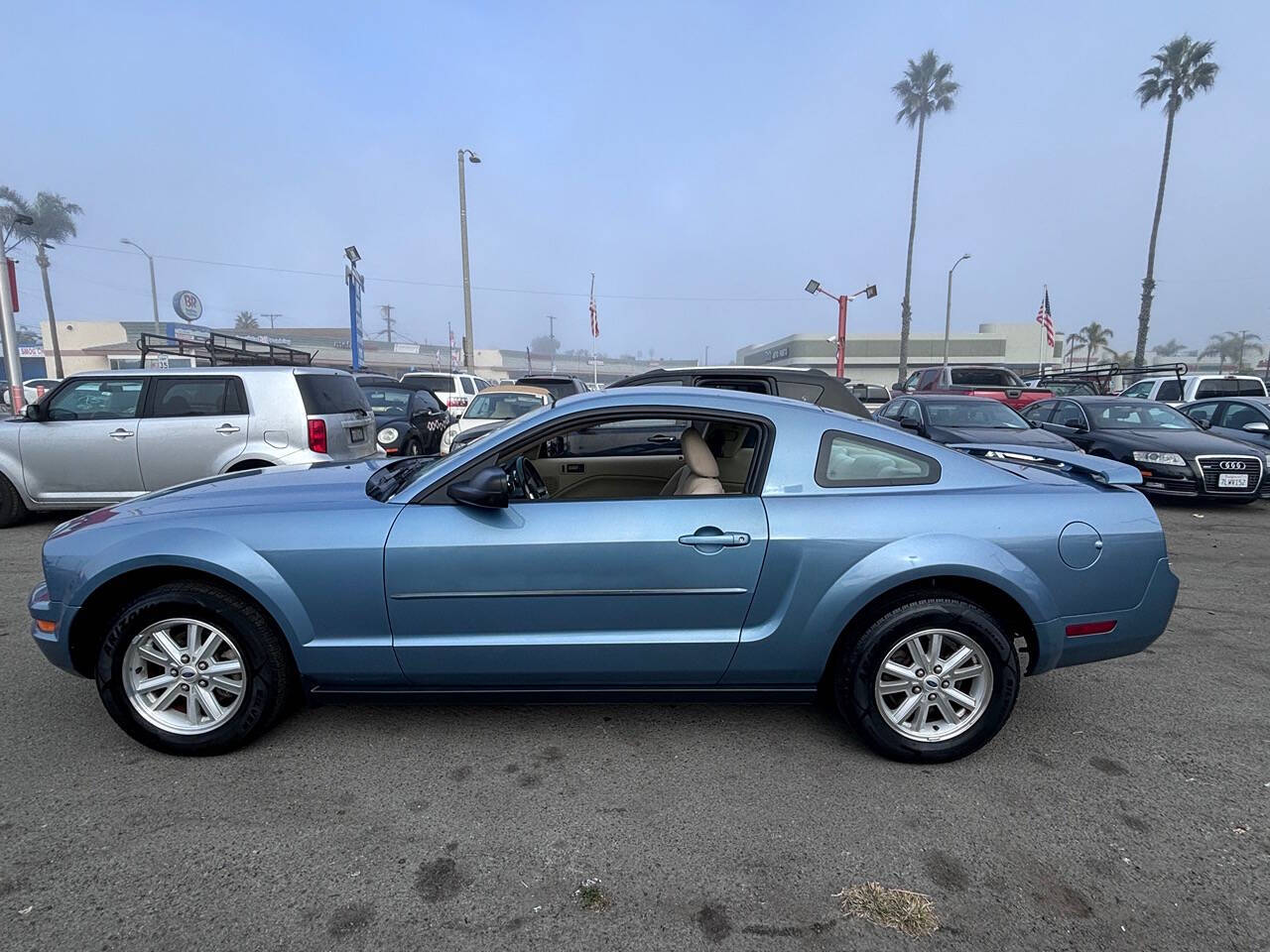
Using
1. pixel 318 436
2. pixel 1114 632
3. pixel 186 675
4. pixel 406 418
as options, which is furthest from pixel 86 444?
pixel 1114 632

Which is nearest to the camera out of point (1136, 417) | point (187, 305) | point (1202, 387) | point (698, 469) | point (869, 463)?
point (869, 463)

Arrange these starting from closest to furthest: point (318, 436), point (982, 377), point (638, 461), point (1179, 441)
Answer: point (638, 461)
point (318, 436)
point (1179, 441)
point (982, 377)

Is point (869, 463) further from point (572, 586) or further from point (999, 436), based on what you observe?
point (999, 436)

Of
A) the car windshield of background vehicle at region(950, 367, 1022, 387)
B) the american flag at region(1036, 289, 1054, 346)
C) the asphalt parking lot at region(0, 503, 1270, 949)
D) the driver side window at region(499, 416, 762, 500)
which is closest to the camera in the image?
the asphalt parking lot at region(0, 503, 1270, 949)

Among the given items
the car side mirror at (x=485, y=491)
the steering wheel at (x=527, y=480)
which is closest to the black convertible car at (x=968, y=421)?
the steering wheel at (x=527, y=480)

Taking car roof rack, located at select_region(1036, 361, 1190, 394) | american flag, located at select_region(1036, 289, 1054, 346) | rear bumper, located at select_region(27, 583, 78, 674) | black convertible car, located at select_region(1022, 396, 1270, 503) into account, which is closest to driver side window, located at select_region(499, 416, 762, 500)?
rear bumper, located at select_region(27, 583, 78, 674)

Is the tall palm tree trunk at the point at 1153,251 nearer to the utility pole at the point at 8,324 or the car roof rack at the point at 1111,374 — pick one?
the car roof rack at the point at 1111,374

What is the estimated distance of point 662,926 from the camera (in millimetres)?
2045

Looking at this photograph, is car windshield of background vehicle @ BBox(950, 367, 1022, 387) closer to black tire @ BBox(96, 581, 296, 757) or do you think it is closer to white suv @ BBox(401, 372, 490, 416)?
white suv @ BBox(401, 372, 490, 416)

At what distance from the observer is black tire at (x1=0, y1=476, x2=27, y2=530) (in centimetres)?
681

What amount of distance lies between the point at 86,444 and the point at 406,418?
14.1ft

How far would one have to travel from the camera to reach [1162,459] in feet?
27.0

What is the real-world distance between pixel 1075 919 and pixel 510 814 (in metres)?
1.89

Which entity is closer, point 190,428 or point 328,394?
point 190,428
